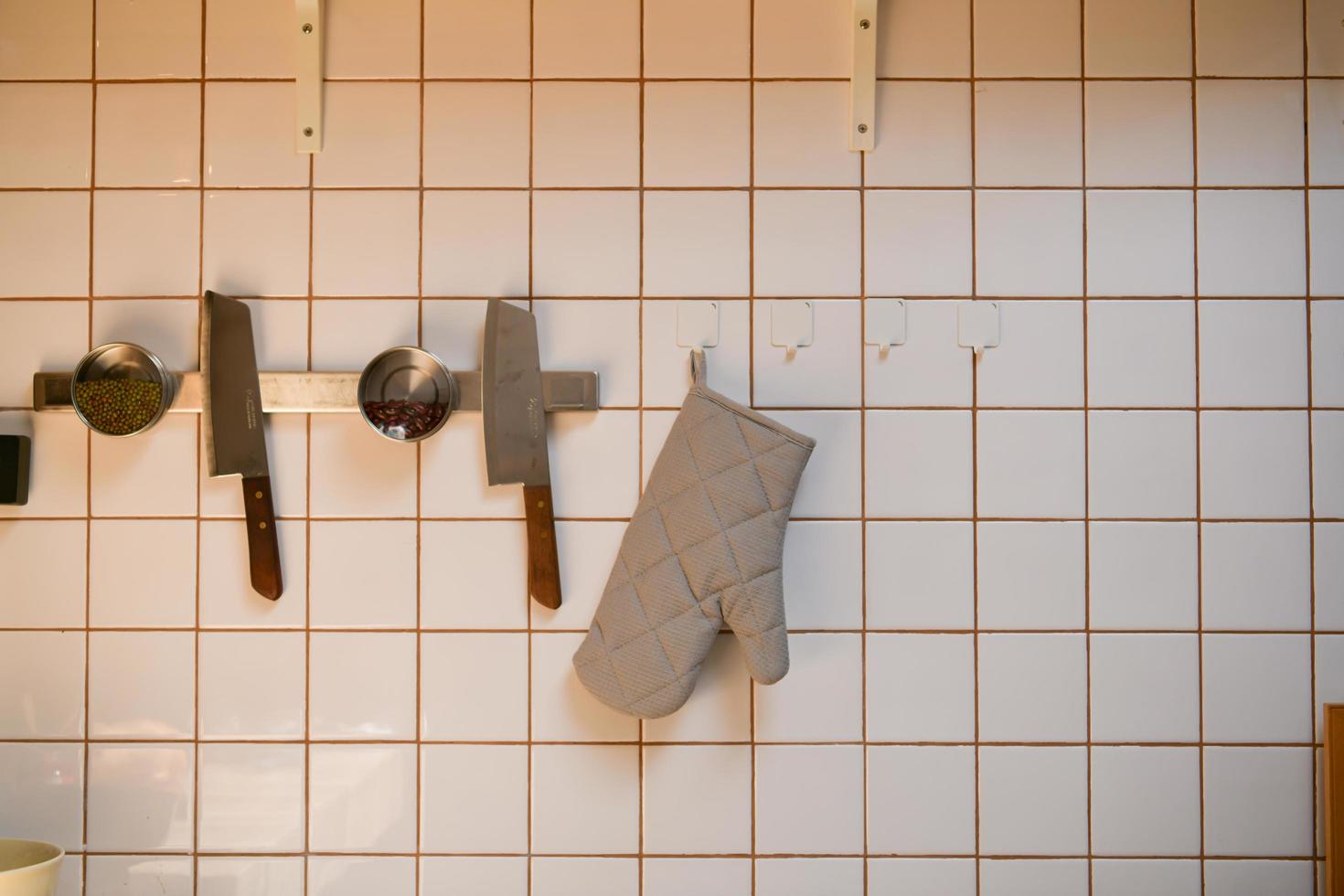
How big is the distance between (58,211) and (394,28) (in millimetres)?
544

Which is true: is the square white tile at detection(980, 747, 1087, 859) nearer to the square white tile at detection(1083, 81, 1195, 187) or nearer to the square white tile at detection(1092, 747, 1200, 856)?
the square white tile at detection(1092, 747, 1200, 856)

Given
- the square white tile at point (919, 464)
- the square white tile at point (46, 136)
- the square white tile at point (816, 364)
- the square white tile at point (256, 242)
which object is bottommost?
the square white tile at point (919, 464)

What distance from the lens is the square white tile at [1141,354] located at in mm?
1432

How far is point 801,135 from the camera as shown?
143 cm

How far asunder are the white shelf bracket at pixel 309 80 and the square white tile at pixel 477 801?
2.89 feet

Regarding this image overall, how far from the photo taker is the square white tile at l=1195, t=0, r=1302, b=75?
4.70 feet

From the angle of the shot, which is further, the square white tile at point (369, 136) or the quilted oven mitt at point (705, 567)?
the square white tile at point (369, 136)

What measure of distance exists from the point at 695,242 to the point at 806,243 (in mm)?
157

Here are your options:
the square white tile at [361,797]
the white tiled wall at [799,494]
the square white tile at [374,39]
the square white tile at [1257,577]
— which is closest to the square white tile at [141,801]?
the white tiled wall at [799,494]

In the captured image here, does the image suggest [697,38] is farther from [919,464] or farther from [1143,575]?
[1143,575]

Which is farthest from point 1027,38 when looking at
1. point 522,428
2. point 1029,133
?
point 522,428

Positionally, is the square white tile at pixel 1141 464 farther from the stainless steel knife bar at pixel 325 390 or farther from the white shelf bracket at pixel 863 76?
the stainless steel knife bar at pixel 325 390

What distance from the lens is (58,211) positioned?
1.45 m

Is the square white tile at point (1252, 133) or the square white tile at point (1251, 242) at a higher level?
the square white tile at point (1252, 133)
